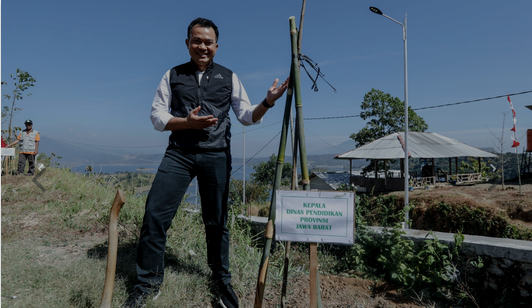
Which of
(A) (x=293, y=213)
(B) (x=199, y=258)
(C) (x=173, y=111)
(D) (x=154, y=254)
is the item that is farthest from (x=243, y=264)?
(C) (x=173, y=111)

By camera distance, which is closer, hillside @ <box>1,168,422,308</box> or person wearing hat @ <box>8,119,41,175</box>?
hillside @ <box>1,168,422,308</box>

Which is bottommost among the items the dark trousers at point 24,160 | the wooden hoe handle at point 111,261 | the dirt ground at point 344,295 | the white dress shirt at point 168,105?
the dirt ground at point 344,295

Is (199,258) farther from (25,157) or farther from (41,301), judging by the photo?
(25,157)

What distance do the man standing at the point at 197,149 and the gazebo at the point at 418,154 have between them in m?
22.9

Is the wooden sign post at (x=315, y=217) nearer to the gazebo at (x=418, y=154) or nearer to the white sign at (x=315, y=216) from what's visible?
the white sign at (x=315, y=216)

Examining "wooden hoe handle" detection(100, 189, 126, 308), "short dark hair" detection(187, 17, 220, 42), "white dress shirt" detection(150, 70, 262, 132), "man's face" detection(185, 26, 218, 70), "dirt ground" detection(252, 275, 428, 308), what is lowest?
"dirt ground" detection(252, 275, 428, 308)

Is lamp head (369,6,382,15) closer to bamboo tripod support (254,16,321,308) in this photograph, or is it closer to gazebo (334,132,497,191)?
gazebo (334,132,497,191)

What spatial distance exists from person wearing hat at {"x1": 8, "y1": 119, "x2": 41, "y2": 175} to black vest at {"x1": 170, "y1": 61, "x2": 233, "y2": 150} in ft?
31.2

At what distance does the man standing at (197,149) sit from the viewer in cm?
230

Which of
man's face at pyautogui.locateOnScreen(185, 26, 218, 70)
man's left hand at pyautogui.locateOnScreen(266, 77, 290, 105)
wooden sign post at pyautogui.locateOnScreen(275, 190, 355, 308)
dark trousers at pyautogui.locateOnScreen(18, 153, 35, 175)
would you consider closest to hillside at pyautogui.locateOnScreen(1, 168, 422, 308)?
wooden sign post at pyautogui.locateOnScreen(275, 190, 355, 308)

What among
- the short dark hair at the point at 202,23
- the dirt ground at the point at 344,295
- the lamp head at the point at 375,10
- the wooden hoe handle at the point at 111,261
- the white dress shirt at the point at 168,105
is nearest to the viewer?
the wooden hoe handle at the point at 111,261

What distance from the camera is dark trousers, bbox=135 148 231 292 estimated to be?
2309mm

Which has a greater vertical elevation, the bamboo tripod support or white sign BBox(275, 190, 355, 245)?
the bamboo tripod support

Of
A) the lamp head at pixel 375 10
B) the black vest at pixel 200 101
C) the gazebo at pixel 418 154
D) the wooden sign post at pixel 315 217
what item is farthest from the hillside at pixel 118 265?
the gazebo at pixel 418 154
